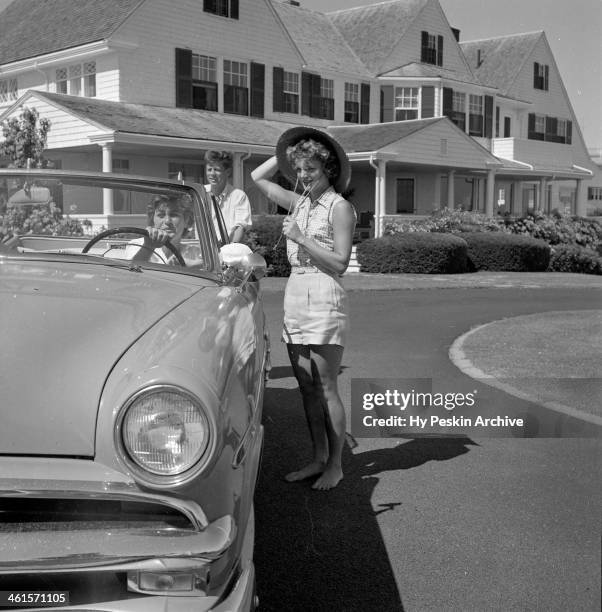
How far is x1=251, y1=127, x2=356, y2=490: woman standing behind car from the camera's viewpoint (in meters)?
4.23

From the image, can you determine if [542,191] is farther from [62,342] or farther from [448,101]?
[62,342]

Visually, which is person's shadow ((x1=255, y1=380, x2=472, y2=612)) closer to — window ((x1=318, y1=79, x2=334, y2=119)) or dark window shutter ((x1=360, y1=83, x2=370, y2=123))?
window ((x1=318, y1=79, x2=334, y2=119))

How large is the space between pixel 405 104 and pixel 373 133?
17.0 ft

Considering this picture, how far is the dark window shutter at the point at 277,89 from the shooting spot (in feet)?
86.6

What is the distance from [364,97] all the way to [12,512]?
29.3 metres

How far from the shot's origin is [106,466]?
7.07ft

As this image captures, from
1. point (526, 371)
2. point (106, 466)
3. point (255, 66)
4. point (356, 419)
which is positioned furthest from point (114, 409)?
point (255, 66)

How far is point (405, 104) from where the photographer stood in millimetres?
31391

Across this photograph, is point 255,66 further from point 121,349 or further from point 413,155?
point 121,349

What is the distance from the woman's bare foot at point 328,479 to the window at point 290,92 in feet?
77.5

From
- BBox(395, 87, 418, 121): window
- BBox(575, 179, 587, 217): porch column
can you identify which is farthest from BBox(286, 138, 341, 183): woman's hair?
BBox(575, 179, 587, 217): porch column

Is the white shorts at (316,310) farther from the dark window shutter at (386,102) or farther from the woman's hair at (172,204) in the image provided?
the dark window shutter at (386,102)

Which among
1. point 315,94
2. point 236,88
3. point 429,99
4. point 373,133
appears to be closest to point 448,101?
point 429,99

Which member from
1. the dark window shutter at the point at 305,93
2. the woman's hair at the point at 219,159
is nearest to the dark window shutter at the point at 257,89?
the dark window shutter at the point at 305,93
